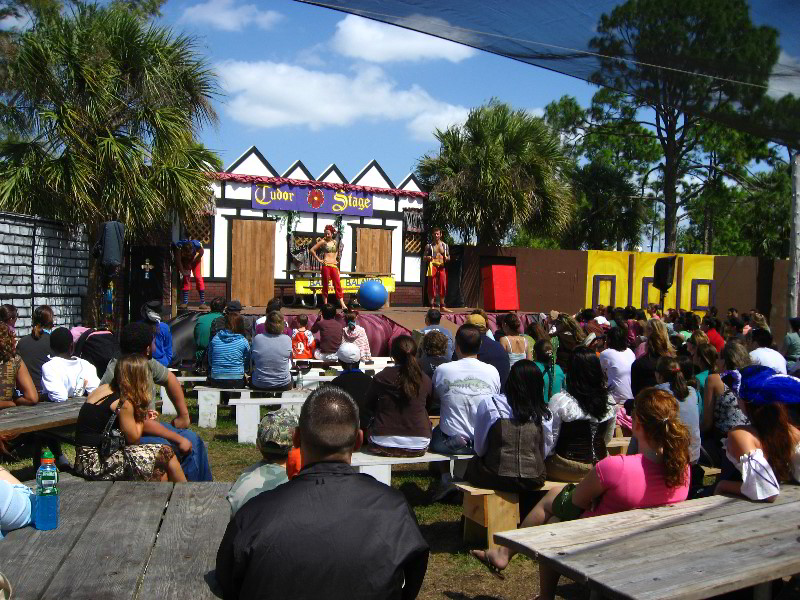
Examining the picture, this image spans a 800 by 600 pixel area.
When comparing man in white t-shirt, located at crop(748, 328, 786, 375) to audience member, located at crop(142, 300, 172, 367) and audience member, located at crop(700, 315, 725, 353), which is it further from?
audience member, located at crop(142, 300, 172, 367)

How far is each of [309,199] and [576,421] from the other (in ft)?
46.7

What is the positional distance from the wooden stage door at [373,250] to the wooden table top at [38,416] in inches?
517

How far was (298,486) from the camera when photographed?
1.89 m

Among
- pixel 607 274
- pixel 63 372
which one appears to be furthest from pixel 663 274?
pixel 63 372

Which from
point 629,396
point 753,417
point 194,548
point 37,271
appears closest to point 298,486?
point 194,548

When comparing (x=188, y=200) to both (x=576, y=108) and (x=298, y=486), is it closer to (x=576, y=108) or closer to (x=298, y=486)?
(x=298, y=486)

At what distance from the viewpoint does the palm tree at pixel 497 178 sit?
1862 centimetres

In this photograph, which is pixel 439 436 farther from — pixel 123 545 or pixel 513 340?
pixel 513 340

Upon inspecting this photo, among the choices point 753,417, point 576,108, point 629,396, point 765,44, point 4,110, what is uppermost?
point 576,108

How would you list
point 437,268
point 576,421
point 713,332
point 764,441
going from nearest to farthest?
point 764,441 < point 576,421 < point 713,332 < point 437,268

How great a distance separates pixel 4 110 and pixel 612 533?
12.2 m

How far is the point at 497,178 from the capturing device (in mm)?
18406

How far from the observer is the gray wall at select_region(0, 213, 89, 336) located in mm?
10641

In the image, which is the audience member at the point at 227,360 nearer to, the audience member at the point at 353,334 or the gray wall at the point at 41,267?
the audience member at the point at 353,334
